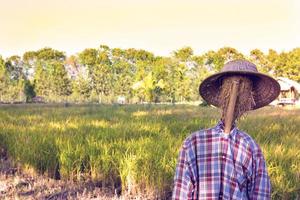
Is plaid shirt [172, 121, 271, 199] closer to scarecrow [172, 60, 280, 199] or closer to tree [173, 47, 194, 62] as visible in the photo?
scarecrow [172, 60, 280, 199]

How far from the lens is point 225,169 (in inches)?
60.6

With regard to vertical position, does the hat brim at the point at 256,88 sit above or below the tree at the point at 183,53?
below

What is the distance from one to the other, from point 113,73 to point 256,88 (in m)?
42.4

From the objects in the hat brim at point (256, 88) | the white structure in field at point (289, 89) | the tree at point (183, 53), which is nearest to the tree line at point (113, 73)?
the tree at point (183, 53)

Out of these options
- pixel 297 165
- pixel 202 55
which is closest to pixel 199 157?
pixel 297 165

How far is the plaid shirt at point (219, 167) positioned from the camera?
154cm

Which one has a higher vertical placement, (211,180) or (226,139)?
(226,139)

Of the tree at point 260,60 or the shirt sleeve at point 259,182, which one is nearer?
the shirt sleeve at point 259,182

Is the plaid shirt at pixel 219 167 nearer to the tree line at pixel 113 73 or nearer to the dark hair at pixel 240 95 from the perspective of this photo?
the dark hair at pixel 240 95

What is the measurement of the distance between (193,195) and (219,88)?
1.67ft

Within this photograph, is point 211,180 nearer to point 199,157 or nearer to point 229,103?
point 199,157

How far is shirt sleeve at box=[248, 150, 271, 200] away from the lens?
1549mm

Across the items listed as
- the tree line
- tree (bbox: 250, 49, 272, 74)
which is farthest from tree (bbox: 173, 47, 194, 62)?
tree (bbox: 250, 49, 272, 74)

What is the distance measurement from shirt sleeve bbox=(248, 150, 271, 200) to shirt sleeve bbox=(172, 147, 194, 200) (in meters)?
0.27
